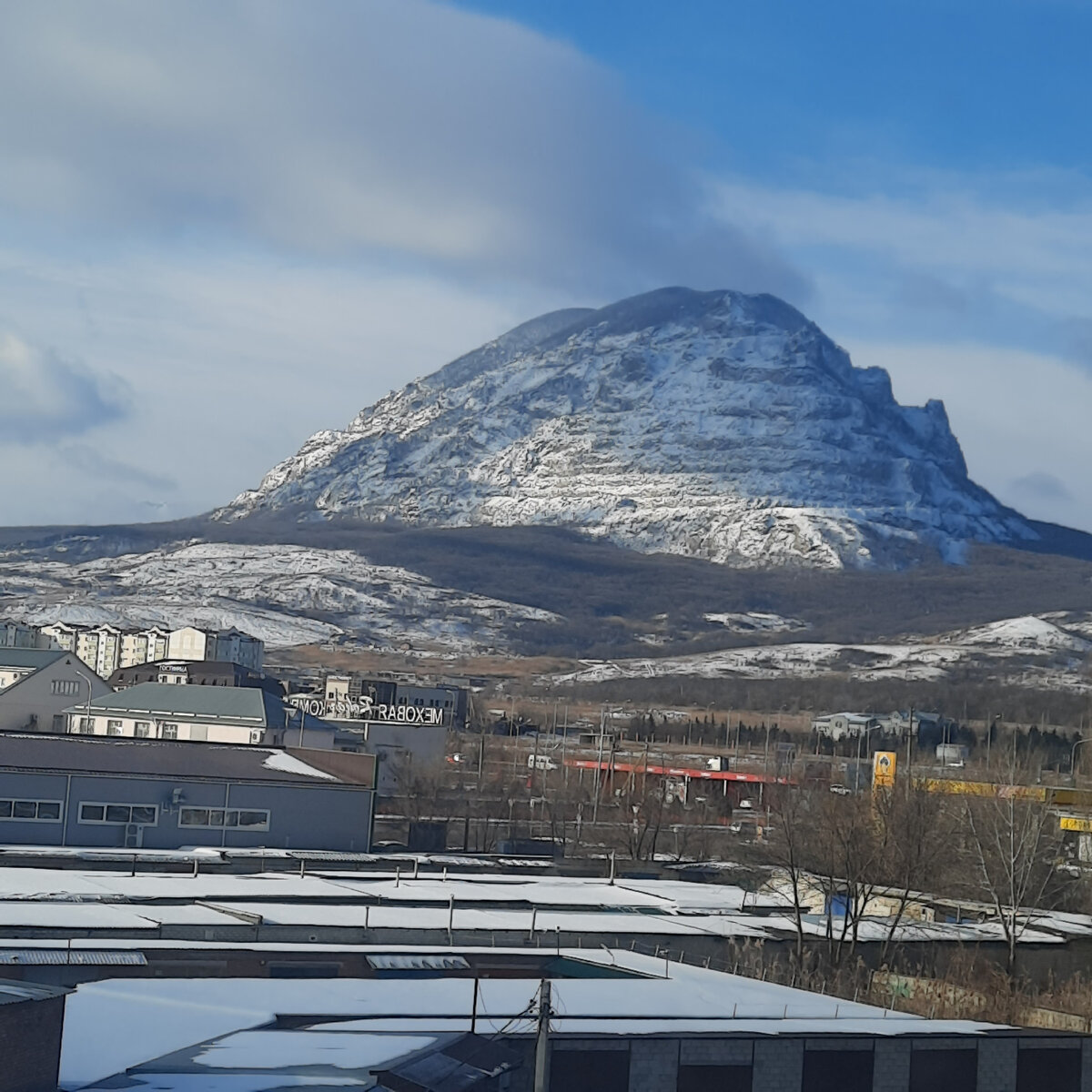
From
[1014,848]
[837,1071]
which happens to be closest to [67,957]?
[837,1071]

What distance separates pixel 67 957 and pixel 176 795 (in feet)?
71.9

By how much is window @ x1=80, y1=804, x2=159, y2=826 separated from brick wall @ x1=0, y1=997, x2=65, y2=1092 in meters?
28.8

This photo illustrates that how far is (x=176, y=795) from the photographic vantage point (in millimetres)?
43094

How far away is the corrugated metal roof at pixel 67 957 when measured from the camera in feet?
67.8

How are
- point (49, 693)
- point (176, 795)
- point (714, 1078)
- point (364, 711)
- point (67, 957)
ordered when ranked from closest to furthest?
point (714, 1078) → point (67, 957) → point (176, 795) → point (49, 693) → point (364, 711)

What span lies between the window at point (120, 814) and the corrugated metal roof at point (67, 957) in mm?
20606

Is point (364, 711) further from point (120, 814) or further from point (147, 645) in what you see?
point (147, 645)

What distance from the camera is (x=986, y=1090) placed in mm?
19953

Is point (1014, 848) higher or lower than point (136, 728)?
lower

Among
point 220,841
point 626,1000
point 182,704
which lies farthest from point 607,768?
point 626,1000

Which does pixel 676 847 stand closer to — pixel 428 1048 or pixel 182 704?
pixel 182 704

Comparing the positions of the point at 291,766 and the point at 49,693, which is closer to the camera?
the point at 291,766

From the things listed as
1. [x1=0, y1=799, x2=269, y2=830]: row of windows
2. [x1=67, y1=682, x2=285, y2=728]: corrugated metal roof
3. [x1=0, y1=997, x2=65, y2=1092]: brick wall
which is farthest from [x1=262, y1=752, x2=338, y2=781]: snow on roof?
[x1=0, y1=997, x2=65, y2=1092]: brick wall

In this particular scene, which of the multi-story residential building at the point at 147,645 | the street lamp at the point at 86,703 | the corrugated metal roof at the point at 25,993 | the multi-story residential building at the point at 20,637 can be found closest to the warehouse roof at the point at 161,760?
the street lamp at the point at 86,703
